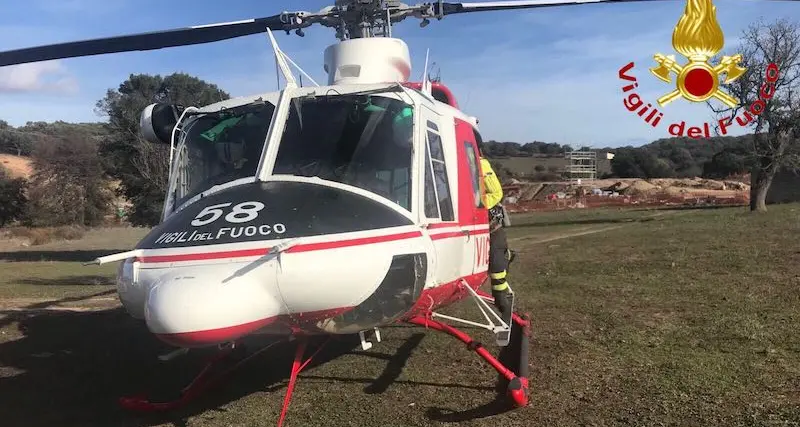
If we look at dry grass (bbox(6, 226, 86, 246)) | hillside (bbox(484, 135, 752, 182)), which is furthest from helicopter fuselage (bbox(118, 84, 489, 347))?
hillside (bbox(484, 135, 752, 182))

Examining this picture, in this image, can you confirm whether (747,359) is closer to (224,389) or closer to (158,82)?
(224,389)

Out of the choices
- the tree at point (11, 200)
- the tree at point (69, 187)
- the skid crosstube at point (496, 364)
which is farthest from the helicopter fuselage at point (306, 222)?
the tree at point (11, 200)

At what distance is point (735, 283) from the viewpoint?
33.5 feet

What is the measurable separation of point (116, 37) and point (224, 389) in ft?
14.4

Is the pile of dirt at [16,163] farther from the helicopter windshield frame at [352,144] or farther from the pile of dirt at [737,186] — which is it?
the helicopter windshield frame at [352,144]

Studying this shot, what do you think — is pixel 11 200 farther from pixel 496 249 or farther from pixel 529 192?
pixel 496 249

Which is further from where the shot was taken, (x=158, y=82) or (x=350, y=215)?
(x=158, y=82)

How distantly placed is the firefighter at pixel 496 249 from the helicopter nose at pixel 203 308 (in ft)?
12.4

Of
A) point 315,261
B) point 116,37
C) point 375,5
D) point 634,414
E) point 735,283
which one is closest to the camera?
point 315,261

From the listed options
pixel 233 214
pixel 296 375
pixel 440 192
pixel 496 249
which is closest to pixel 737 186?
pixel 496 249

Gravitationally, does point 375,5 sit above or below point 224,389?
above

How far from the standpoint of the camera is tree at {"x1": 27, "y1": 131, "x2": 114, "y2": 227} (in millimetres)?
43250

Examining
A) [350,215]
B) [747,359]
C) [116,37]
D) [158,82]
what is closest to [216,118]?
[350,215]

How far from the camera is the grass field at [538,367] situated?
5379mm
